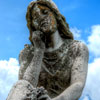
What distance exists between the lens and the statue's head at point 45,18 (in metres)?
6.84

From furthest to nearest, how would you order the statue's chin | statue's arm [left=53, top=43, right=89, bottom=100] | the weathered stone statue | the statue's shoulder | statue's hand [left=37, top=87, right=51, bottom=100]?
the statue's shoulder, the statue's chin, the weathered stone statue, statue's arm [left=53, top=43, right=89, bottom=100], statue's hand [left=37, top=87, right=51, bottom=100]

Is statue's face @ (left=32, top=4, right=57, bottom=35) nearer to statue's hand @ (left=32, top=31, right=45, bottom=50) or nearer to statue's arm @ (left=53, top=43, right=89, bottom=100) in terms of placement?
statue's hand @ (left=32, top=31, right=45, bottom=50)

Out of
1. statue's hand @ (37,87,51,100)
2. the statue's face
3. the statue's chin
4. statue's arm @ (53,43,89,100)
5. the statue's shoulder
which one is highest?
the statue's face

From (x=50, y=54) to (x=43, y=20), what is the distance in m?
0.72

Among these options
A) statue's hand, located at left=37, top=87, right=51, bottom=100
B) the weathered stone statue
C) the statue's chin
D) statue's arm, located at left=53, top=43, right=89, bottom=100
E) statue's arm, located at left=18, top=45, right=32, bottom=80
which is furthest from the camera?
statue's arm, located at left=18, top=45, right=32, bottom=80

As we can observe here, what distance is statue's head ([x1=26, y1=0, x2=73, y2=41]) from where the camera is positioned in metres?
6.84

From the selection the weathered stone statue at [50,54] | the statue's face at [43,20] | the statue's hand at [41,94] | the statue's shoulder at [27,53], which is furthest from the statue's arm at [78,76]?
the statue's shoulder at [27,53]

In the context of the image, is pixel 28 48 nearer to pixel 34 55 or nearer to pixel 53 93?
pixel 34 55

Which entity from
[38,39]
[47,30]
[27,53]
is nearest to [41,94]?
[38,39]

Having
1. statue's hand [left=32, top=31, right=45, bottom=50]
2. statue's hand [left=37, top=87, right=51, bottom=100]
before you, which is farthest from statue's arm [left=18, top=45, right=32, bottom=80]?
statue's hand [left=37, top=87, right=51, bottom=100]

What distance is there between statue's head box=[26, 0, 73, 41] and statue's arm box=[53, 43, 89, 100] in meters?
0.61

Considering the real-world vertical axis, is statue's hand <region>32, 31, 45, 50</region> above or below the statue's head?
below

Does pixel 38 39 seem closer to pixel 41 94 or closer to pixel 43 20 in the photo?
pixel 43 20

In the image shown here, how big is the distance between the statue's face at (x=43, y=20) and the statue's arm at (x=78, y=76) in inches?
29.2
